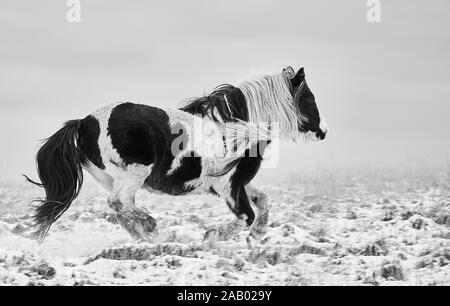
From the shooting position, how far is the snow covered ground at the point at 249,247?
7352 millimetres

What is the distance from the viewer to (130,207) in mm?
8250

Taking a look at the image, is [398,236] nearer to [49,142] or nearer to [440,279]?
[440,279]

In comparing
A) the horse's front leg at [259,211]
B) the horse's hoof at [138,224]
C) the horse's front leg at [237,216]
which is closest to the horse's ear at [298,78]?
the horse's front leg at [259,211]

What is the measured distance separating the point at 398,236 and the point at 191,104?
3028 mm

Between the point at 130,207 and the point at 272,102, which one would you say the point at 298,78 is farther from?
the point at 130,207

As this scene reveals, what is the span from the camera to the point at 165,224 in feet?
31.6

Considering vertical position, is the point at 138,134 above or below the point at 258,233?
above

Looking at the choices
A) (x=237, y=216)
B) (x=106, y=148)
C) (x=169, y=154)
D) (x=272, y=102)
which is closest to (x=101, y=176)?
(x=106, y=148)

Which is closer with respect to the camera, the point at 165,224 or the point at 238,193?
the point at 238,193

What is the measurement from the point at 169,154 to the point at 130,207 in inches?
29.0

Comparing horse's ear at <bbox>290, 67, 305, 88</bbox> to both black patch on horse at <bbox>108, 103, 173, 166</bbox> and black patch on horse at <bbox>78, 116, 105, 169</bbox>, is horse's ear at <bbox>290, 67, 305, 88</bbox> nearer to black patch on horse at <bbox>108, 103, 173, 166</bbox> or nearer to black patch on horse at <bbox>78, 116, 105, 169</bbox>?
black patch on horse at <bbox>108, 103, 173, 166</bbox>

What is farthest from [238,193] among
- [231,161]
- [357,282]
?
[357,282]

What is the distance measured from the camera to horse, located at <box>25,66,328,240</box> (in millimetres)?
8211

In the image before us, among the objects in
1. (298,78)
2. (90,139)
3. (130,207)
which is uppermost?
(298,78)
